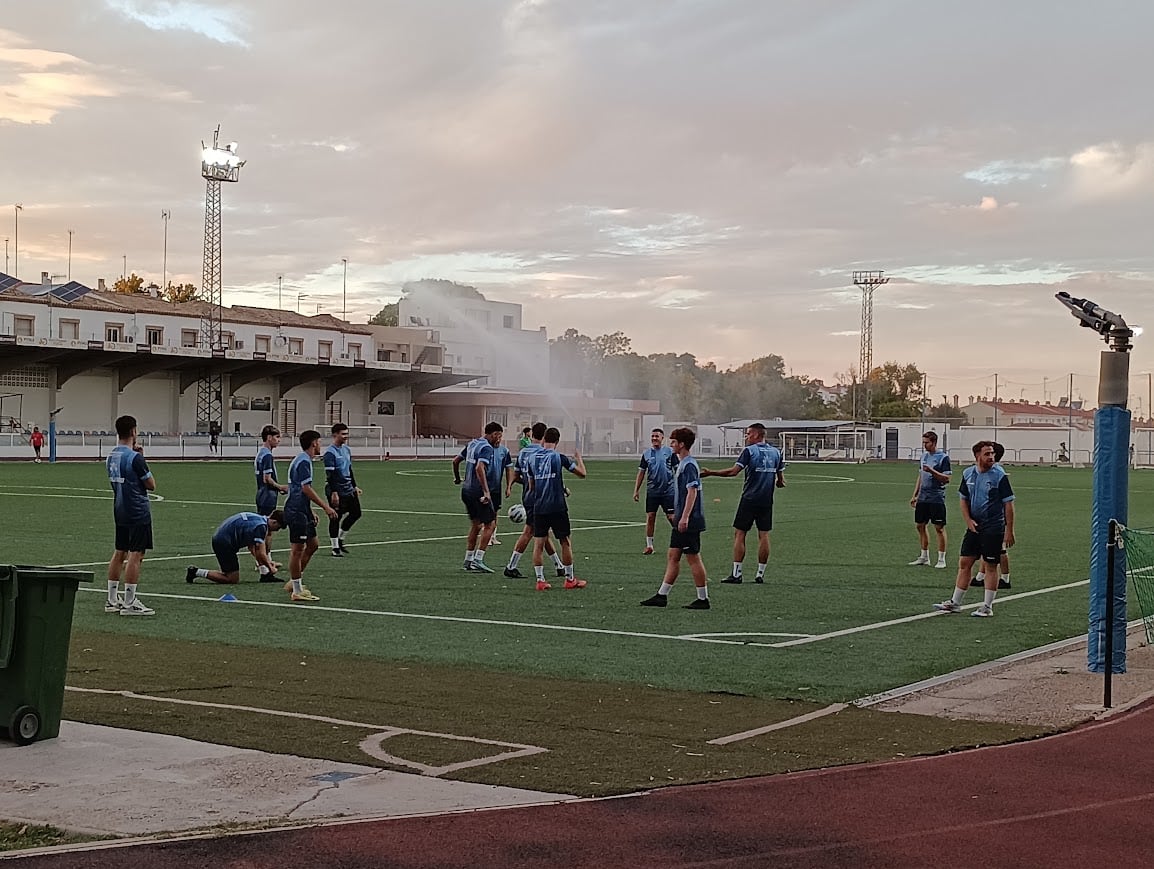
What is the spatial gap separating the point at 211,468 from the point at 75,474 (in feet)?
34.3

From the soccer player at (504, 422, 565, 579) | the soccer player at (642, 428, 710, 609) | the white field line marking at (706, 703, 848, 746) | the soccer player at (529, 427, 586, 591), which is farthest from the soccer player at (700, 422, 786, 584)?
the white field line marking at (706, 703, 848, 746)

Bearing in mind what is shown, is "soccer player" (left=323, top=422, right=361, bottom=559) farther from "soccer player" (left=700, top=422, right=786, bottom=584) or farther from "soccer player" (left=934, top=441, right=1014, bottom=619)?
"soccer player" (left=934, top=441, right=1014, bottom=619)

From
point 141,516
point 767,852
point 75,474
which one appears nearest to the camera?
point 767,852

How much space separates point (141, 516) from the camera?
14156 mm

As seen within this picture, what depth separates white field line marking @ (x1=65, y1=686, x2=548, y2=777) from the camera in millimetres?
7723

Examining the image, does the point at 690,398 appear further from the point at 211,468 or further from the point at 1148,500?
the point at 1148,500

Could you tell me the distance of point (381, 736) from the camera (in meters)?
8.51

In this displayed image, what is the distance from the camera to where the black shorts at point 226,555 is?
55.1ft

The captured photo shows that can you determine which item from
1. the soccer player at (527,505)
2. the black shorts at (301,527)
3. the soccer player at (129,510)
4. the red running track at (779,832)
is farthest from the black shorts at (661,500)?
the red running track at (779,832)

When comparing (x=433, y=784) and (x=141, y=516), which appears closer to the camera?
(x=433, y=784)

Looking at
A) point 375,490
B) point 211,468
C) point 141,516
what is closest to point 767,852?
point 141,516

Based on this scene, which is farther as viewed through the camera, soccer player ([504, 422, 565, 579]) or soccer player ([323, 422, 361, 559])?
soccer player ([323, 422, 361, 559])

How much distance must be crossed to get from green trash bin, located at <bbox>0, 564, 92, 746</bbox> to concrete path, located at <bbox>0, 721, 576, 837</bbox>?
0.15 m

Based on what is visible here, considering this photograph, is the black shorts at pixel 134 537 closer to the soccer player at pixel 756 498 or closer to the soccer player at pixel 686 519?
the soccer player at pixel 686 519
